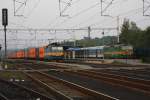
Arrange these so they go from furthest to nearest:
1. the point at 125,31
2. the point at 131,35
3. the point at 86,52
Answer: the point at 125,31, the point at 131,35, the point at 86,52

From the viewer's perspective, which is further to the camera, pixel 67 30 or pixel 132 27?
pixel 132 27

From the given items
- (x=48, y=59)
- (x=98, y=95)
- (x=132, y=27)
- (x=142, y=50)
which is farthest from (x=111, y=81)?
(x=132, y=27)

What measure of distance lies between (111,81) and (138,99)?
8.75 metres

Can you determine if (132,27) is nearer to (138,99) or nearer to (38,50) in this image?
(38,50)

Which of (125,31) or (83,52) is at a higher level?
(125,31)

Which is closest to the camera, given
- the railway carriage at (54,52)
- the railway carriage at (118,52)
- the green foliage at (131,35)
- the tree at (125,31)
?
the railway carriage at (118,52)

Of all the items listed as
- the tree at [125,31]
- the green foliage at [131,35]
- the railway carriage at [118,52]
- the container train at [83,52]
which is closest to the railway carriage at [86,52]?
the container train at [83,52]

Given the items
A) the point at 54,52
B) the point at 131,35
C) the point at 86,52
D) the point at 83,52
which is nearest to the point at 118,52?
the point at 54,52

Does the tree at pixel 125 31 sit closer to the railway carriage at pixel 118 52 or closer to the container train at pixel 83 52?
the container train at pixel 83 52

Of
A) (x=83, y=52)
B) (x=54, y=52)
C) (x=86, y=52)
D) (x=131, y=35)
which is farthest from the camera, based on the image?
(x=131, y=35)

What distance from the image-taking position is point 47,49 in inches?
2557

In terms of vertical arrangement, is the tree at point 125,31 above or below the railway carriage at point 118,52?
above

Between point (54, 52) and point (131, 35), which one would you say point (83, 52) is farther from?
point (131, 35)

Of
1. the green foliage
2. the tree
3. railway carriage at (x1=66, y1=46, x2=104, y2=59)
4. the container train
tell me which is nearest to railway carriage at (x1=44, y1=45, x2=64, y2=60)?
the container train
